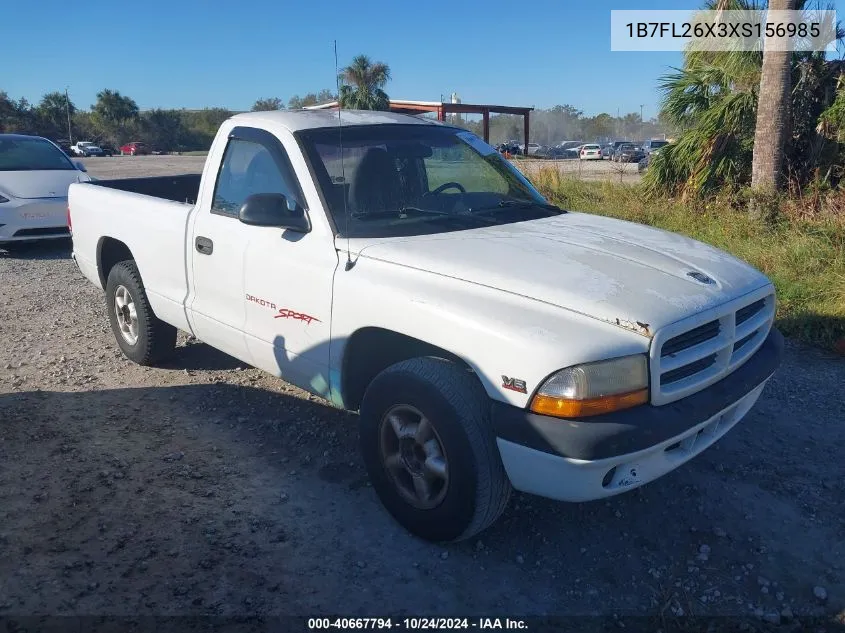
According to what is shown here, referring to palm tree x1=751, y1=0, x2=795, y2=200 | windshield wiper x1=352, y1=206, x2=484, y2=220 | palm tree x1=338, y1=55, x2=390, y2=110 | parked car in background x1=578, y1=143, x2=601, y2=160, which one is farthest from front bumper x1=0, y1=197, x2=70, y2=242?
parked car in background x1=578, y1=143, x2=601, y2=160

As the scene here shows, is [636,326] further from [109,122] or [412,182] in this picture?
[109,122]

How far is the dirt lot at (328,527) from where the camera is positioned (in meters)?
2.88

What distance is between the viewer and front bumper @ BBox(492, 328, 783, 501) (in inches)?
103

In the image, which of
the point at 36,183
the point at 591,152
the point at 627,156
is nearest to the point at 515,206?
the point at 36,183

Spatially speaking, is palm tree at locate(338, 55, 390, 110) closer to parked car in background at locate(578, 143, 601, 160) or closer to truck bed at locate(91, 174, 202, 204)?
parked car in background at locate(578, 143, 601, 160)

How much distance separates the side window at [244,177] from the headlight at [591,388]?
1915mm

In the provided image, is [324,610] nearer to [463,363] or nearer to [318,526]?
[318,526]

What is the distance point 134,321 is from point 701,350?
13.3 feet

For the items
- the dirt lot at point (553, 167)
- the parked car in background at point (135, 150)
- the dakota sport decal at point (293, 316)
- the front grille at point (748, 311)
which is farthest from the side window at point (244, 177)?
the parked car in background at point (135, 150)

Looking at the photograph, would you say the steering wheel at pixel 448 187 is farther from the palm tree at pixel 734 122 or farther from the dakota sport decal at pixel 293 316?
the palm tree at pixel 734 122

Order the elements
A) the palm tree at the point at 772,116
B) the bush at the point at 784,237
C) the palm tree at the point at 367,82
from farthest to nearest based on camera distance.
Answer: the palm tree at the point at 367,82, the palm tree at the point at 772,116, the bush at the point at 784,237

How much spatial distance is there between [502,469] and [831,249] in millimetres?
6019

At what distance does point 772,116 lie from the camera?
9258 mm

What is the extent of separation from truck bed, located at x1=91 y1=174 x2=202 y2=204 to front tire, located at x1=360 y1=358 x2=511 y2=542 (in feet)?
11.6
